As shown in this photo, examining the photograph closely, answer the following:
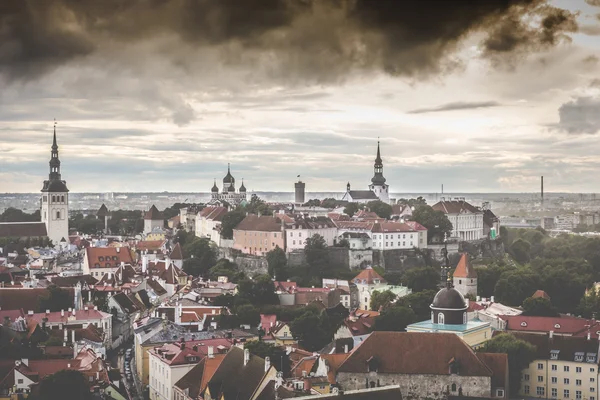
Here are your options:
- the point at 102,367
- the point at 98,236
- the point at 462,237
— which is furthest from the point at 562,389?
the point at 98,236

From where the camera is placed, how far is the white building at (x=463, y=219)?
93.1m

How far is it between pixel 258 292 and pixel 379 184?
5693 cm

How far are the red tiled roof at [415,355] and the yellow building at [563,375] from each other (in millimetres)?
9483

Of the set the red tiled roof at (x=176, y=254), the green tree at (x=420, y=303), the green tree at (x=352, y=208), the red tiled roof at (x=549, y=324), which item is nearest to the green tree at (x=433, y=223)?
the green tree at (x=352, y=208)

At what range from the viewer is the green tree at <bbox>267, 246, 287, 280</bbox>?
239 ft

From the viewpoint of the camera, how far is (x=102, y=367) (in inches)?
1624

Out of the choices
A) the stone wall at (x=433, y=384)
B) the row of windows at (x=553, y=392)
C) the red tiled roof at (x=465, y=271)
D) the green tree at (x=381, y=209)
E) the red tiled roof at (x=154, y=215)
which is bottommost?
the row of windows at (x=553, y=392)

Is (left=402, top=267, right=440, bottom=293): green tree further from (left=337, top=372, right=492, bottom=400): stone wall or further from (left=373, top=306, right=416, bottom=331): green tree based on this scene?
(left=337, top=372, right=492, bottom=400): stone wall

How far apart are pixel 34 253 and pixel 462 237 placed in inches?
1699

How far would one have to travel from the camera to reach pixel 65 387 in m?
35.8

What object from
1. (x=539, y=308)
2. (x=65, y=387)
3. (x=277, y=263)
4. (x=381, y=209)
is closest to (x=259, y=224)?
(x=277, y=263)

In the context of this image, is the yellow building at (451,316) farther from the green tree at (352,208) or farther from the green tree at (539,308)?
the green tree at (352,208)

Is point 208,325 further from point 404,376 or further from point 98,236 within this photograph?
point 98,236

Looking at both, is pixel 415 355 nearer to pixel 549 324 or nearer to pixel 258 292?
pixel 549 324
